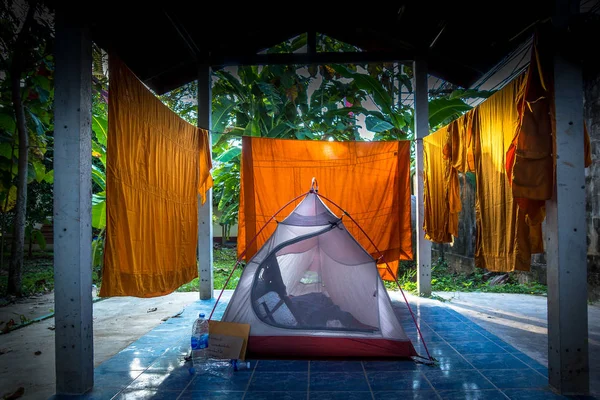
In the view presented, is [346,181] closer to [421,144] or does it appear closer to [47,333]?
[421,144]

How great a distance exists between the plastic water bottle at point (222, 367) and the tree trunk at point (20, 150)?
3.84m

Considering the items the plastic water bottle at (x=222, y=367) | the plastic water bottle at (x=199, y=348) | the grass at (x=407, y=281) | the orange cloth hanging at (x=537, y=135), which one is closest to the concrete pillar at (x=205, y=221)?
the grass at (x=407, y=281)

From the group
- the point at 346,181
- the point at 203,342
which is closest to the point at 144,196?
the point at 203,342

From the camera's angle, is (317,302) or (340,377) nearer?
(340,377)

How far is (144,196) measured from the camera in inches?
119

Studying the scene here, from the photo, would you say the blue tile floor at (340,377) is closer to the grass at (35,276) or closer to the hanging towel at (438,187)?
the hanging towel at (438,187)

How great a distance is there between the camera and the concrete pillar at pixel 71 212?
2441 millimetres

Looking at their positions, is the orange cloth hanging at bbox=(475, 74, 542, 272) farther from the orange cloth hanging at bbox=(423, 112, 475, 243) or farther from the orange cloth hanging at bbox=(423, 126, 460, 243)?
the orange cloth hanging at bbox=(423, 126, 460, 243)

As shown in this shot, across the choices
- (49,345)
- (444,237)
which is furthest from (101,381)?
(444,237)

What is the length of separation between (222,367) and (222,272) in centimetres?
497

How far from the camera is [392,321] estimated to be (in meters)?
3.23

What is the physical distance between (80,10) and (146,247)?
1696 mm

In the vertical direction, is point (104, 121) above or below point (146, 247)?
above

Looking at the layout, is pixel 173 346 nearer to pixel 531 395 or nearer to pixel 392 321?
pixel 392 321
